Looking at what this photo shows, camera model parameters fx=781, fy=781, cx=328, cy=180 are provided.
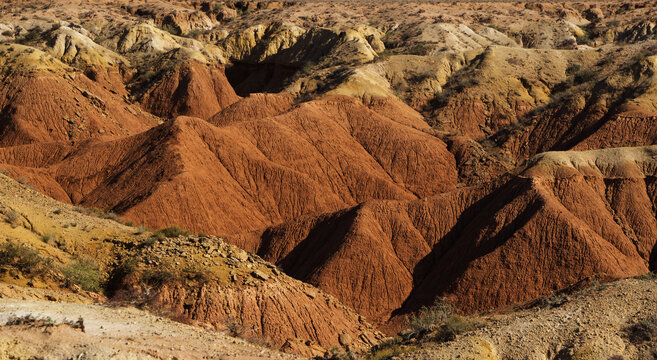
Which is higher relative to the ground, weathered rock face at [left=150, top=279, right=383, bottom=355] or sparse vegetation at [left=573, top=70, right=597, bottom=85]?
sparse vegetation at [left=573, top=70, right=597, bottom=85]

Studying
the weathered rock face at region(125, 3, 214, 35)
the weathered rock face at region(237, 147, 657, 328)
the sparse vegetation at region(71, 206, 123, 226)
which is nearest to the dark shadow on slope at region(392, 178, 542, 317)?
the weathered rock face at region(237, 147, 657, 328)

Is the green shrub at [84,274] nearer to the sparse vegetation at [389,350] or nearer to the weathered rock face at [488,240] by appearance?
the sparse vegetation at [389,350]

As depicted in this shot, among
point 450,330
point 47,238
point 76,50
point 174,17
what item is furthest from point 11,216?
point 174,17

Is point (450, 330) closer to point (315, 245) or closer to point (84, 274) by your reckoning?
point (84, 274)

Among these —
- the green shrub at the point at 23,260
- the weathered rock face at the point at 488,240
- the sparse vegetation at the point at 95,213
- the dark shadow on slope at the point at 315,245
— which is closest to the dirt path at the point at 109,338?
the green shrub at the point at 23,260

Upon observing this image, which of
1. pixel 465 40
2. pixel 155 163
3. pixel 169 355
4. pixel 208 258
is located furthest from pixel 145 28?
pixel 169 355

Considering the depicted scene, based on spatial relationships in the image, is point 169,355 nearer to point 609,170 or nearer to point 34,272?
point 34,272

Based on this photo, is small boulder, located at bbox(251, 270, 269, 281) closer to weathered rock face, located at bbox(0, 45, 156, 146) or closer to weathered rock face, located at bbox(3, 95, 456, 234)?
weathered rock face, located at bbox(3, 95, 456, 234)
